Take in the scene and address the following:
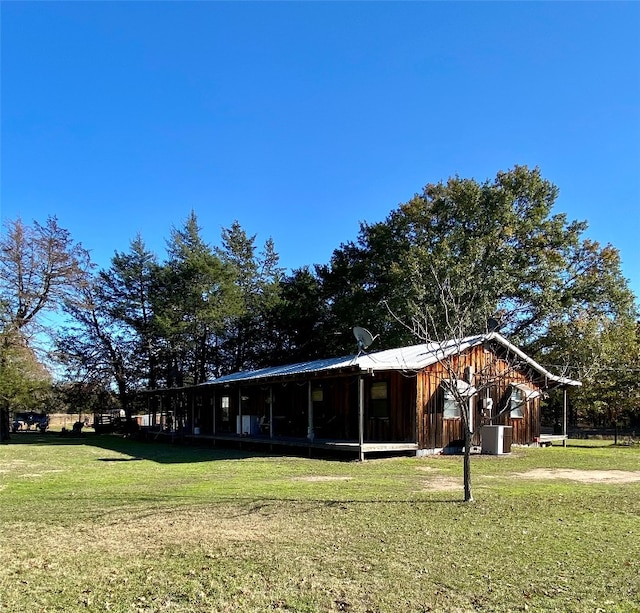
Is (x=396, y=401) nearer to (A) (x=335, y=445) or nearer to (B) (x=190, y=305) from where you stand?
(A) (x=335, y=445)

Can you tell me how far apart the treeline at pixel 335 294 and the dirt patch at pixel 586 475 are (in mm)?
6801

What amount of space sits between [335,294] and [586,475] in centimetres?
2195

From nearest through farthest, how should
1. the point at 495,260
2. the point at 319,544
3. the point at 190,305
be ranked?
the point at 319,544 < the point at 495,260 < the point at 190,305

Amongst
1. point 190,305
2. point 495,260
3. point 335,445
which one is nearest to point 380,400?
point 335,445

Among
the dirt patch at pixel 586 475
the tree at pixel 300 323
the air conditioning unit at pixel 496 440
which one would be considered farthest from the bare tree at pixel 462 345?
the tree at pixel 300 323

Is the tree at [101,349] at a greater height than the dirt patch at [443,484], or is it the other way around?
the tree at [101,349]

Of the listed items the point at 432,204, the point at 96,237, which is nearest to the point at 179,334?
the point at 96,237

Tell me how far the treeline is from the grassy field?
38.9ft

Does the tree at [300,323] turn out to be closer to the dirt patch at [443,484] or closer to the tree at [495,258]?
the tree at [495,258]

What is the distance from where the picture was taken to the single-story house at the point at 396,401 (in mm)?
15039

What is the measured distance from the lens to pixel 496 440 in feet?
49.9

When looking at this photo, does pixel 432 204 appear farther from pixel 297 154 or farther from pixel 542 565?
pixel 542 565

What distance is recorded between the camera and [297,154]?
19562mm

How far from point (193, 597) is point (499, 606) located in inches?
84.2
